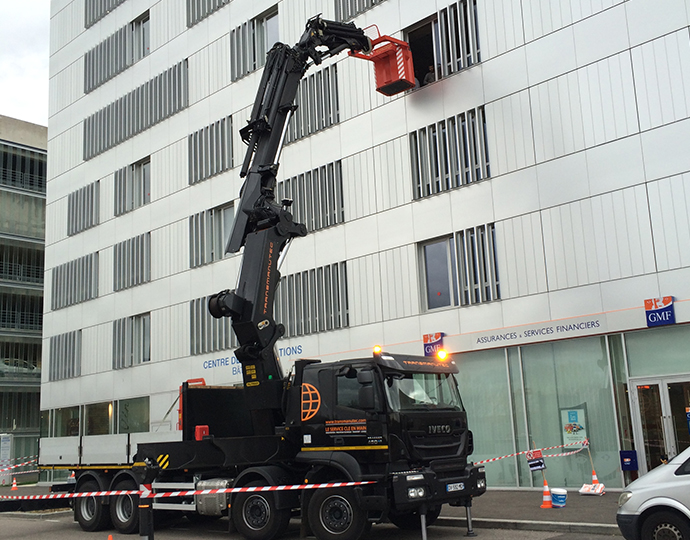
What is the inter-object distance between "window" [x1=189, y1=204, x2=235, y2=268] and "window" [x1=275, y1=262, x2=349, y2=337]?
390 centimetres

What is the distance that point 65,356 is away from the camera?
34.0m

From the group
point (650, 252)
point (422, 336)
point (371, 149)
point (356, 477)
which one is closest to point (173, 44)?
point (371, 149)

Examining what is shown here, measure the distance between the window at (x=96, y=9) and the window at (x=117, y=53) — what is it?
4.52 ft

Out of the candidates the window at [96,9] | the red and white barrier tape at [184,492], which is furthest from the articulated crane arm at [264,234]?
the window at [96,9]

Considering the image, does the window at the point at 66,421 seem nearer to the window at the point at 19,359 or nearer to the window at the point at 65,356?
the window at the point at 65,356

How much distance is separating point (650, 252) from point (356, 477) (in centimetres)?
889

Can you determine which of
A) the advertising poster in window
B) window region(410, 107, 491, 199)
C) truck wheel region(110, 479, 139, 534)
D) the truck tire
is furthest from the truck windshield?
window region(410, 107, 491, 199)

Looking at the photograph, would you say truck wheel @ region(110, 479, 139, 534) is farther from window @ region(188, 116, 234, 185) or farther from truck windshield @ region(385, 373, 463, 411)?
window @ region(188, 116, 234, 185)

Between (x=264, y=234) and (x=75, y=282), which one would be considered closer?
(x=264, y=234)

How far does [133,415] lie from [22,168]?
24.9 m

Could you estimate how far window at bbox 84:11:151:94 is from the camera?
3278 cm

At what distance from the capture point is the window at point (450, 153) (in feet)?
64.1

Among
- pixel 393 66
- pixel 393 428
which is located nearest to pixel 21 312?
pixel 393 66

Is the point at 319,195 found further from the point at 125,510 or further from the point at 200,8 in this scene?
the point at 125,510
